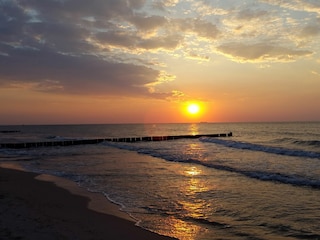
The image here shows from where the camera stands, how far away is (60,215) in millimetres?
8680

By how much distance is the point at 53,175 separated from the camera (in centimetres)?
1719

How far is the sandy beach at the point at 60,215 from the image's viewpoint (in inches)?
277

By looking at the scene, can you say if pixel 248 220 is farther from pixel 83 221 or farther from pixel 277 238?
pixel 83 221

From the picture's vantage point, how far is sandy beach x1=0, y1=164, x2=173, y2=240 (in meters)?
7.04

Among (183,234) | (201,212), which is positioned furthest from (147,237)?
(201,212)

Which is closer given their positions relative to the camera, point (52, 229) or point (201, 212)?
point (52, 229)

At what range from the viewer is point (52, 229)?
7.23m

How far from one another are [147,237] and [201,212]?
2674 mm

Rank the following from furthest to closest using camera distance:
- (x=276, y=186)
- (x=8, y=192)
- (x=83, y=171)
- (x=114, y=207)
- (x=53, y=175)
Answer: (x=83, y=171)
(x=53, y=175)
(x=276, y=186)
(x=8, y=192)
(x=114, y=207)

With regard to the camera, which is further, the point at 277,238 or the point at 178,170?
the point at 178,170

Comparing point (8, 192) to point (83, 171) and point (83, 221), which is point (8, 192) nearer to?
point (83, 221)

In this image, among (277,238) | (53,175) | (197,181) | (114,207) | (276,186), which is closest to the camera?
(277,238)

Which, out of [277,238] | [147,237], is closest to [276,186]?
[277,238]

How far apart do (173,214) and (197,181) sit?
5843 mm
